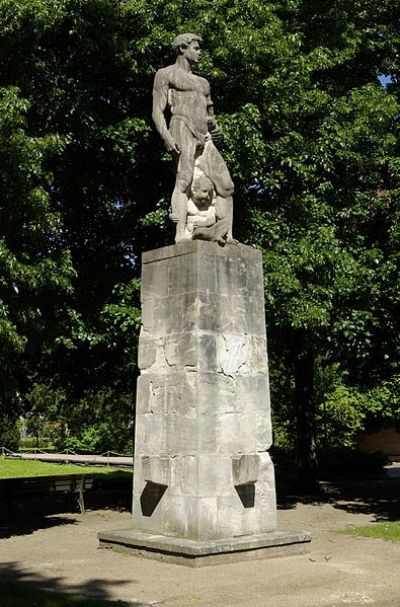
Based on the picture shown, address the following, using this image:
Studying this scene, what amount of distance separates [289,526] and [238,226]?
5721 mm

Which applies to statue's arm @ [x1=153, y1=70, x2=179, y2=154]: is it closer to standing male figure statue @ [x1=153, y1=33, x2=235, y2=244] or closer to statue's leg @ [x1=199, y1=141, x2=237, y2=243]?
standing male figure statue @ [x1=153, y1=33, x2=235, y2=244]

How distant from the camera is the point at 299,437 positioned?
20656 millimetres

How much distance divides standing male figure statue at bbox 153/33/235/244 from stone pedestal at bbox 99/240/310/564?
0.69 metres

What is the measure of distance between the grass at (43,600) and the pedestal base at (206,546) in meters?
1.93

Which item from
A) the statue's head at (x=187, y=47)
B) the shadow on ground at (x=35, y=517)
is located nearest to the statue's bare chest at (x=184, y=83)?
the statue's head at (x=187, y=47)

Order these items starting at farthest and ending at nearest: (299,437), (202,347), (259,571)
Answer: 1. (299,437)
2. (202,347)
3. (259,571)

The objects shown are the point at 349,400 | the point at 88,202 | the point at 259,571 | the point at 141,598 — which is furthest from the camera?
the point at 349,400

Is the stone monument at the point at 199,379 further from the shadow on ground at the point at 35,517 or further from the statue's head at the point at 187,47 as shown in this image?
the shadow on ground at the point at 35,517

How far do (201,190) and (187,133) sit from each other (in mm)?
861

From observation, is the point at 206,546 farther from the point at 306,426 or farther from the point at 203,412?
the point at 306,426

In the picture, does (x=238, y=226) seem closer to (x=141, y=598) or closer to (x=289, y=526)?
(x=289, y=526)

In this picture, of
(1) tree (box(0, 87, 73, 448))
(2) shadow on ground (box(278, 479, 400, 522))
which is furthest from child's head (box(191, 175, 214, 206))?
(2) shadow on ground (box(278, 479, 400, 522))

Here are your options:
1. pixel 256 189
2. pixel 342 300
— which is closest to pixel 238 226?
pixel 256 189

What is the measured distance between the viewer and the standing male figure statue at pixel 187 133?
37.7ft
